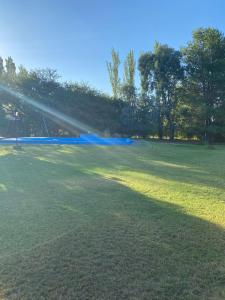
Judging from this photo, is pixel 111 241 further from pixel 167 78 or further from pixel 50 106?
pixel 167 78

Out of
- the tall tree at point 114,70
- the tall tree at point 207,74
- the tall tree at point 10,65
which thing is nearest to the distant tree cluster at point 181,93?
the tall tree at point 207,74

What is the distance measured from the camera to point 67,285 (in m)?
2.23

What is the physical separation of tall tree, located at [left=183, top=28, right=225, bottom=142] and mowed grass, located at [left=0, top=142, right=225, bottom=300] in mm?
19200

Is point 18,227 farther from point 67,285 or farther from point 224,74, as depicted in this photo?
point 224,74

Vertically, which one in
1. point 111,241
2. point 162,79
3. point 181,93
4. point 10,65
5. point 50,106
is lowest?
point 111,241

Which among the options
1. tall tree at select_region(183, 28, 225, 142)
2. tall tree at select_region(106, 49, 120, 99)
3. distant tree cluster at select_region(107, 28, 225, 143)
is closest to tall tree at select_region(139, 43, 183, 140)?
distant tree cluster at select_region(107, 28, 225, 143)

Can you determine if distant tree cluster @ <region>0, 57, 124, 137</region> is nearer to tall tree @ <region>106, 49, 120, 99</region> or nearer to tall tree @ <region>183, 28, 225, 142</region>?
tall tree @ <region>106, 49, 120, 99</region>

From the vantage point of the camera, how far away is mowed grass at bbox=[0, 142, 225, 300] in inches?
87.4

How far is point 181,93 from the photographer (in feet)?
83.4

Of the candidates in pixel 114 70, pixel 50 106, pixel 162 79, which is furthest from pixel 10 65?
pixel 162 79

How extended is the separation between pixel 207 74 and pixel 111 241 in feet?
75.9

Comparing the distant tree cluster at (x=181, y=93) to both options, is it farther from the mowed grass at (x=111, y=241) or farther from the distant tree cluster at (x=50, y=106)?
the mowed grass at (x=111, y=241)

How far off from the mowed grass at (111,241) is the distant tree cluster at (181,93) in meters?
19.5

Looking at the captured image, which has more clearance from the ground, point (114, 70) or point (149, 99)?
point (114, 70)
